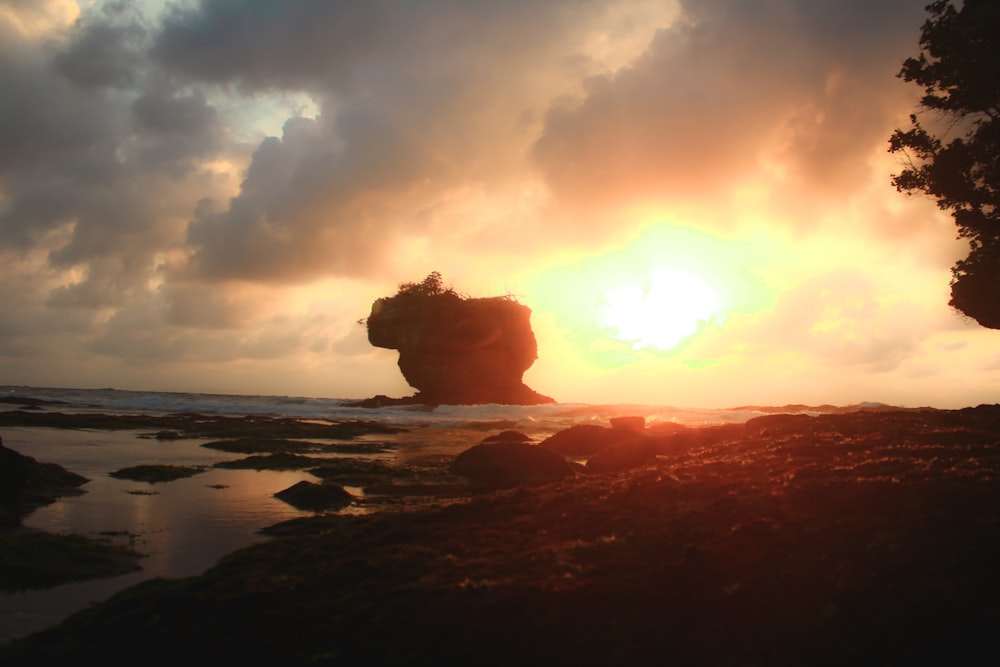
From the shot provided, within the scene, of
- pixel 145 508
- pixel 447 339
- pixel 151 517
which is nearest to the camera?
pixel 151 517

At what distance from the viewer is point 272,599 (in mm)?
7023

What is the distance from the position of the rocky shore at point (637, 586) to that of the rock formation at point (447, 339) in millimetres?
48104

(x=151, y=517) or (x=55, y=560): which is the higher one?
(x=55, y=560)

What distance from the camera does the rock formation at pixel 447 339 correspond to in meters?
58.4

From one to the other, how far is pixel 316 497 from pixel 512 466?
5.57 metres

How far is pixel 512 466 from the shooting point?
17594 millimetres

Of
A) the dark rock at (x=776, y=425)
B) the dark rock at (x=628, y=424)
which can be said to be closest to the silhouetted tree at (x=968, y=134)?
the dark rock at (x=776, y=425)

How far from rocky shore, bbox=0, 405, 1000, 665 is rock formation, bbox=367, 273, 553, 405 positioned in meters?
48.1

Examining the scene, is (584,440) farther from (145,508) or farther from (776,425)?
(145,508)

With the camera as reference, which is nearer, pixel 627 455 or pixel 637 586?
pixel 637 586

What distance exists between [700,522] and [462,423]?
1563 inches

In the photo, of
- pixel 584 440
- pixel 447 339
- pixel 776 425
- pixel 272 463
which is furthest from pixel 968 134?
pixel 447 339

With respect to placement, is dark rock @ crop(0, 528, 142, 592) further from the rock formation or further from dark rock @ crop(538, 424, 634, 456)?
the rock formation

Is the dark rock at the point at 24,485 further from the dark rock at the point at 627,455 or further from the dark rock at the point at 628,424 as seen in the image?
the dark rock at the point at 628,424
